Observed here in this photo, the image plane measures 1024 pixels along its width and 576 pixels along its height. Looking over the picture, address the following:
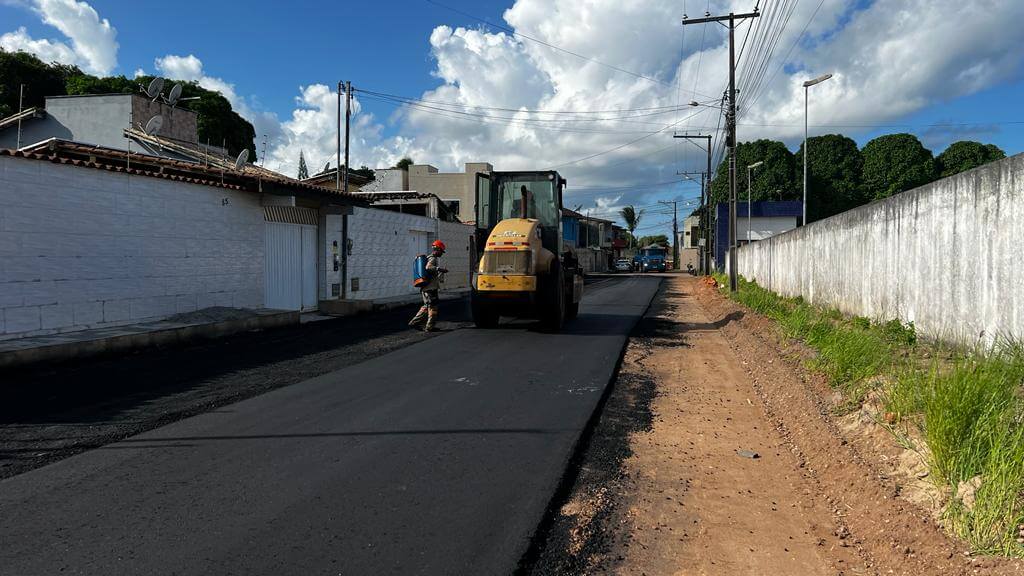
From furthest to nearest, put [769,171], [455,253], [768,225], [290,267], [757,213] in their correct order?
[769,171]
[757,213]
[768,225]
[455,253]
[290,267]

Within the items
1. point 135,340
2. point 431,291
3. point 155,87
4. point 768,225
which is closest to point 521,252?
point 431,291

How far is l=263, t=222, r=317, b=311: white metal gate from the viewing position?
16.2m

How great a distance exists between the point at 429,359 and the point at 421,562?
641cm

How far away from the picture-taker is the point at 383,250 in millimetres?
21656

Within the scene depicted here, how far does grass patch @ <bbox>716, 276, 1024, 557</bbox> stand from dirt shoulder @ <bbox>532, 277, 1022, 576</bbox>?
0.20 metres

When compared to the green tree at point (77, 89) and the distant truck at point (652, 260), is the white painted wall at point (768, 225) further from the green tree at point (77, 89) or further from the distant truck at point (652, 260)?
the green tree at point (77, 89)

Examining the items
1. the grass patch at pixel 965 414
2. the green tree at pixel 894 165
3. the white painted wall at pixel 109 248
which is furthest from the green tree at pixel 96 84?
the green tree at pixel 894 165

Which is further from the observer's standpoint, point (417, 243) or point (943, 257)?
point (417, 243)

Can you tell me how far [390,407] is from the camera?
679 cm

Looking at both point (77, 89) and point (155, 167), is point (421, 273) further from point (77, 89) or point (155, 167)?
point (77, 89)

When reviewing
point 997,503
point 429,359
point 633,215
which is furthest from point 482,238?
point 633,215

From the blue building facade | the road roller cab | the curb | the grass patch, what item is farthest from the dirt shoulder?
the blue building facade

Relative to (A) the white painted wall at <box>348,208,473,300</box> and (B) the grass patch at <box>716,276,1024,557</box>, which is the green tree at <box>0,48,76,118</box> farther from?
(B) the grass patch at <box>716,276,1024,557</box>

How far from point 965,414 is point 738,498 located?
1579mm
